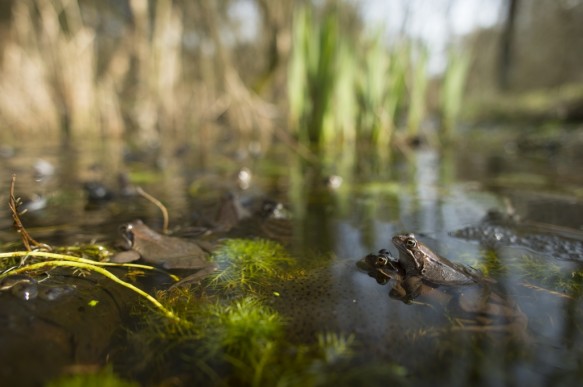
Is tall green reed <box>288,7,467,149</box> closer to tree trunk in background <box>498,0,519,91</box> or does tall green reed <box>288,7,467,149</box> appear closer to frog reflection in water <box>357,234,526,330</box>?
frog reflection in water <box>357,234,526,330</box>

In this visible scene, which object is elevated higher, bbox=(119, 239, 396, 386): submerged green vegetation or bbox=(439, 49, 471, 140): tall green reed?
bbox=(439, 49, 471, 140): tall green reed

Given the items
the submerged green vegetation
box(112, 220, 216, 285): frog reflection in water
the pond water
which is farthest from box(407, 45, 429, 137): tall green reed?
the submerged green vegetation

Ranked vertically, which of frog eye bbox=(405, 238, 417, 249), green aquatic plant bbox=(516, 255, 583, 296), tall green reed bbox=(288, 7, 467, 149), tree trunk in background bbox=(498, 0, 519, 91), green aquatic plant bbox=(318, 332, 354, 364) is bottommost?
green aquatic plant bbox=(318, 332, 354, 364)

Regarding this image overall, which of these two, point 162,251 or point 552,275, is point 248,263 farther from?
point 552,275

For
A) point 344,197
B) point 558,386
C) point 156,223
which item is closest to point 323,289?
point 558,386

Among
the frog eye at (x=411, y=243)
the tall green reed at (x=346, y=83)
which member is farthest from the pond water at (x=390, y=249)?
the tall green reed at (x=346, y=83)

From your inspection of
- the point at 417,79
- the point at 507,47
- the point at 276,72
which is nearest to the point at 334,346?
the point at 417,79

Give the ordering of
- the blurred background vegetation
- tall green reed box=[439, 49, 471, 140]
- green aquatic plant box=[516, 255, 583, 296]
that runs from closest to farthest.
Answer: green aquatic plant box=[516, 255, 583, 296]
the blurred background vegetation
tall green reed box=[439, 49, 471, 140]
